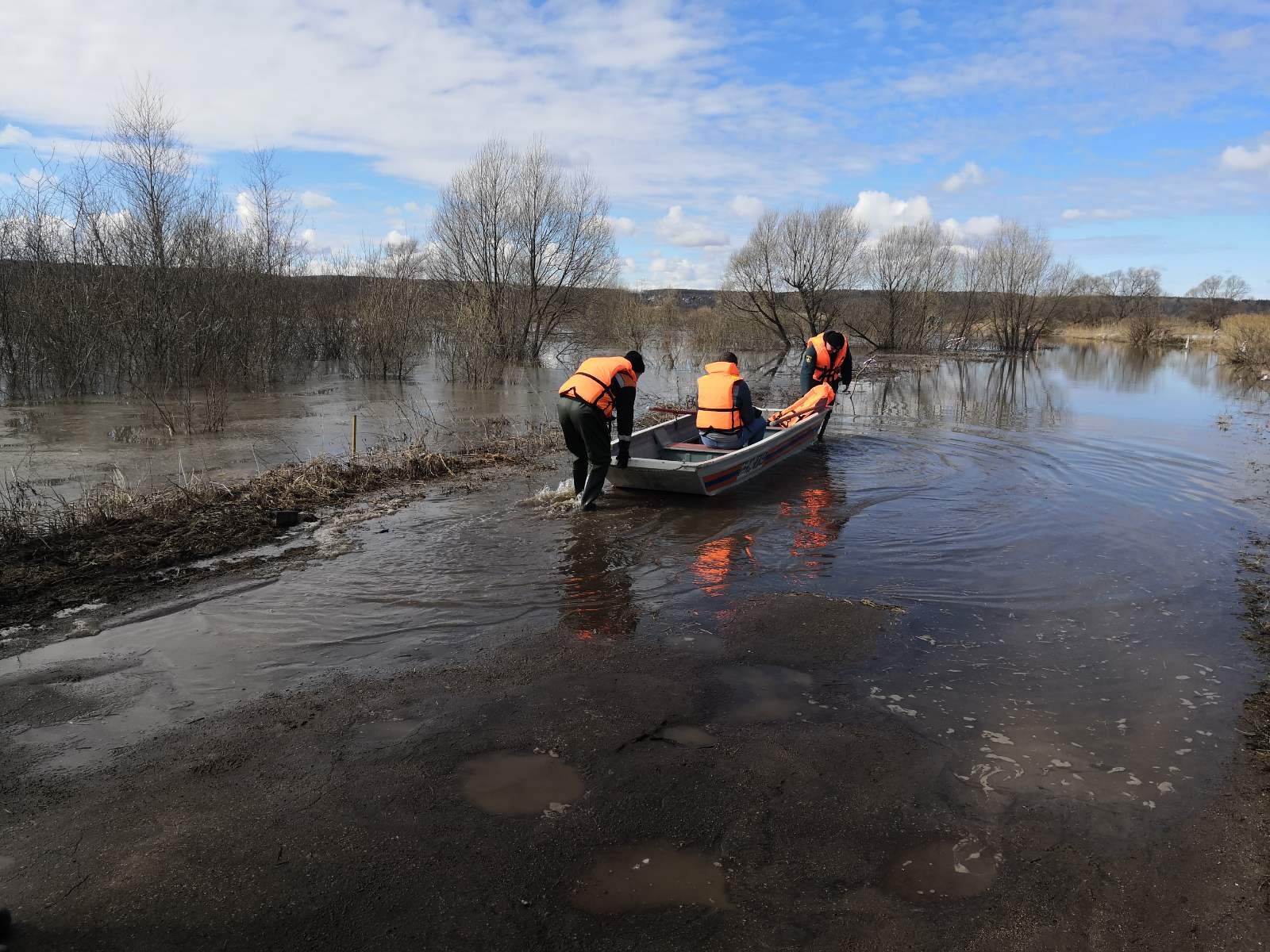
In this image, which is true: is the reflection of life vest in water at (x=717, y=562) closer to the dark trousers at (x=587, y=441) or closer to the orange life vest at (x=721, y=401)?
the dark trousers at (x=587, y=441)

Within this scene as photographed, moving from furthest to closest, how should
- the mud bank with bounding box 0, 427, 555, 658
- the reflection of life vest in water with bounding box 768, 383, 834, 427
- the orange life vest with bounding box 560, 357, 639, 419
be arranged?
1. the reflection of life vest in water with bounding box 768, 383, 834, 427
2. the orange life vest with bounding box 560, 357, 639, 419
3. the mud bank with bounding box 0, 427, 555, 658

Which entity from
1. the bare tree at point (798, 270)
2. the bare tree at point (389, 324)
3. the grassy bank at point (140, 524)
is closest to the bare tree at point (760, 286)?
the bare tree at point (798, 270)

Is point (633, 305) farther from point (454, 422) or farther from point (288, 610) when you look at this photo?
point (288, 610)

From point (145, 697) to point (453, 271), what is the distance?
24.0 meters

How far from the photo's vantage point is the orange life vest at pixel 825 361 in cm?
1379

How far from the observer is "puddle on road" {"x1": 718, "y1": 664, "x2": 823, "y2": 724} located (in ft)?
14.7

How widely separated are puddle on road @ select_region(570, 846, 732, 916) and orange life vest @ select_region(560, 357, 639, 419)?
18.4 ft

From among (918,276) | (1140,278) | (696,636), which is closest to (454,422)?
(696,636)

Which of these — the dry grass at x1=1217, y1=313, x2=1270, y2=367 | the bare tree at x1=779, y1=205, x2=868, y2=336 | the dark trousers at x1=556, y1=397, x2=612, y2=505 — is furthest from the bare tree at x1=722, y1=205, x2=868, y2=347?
the dark trousers at x1=556, y1=397, x2=612, y2=505

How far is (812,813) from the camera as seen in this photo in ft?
11.8

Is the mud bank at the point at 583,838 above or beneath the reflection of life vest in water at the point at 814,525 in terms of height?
beneath

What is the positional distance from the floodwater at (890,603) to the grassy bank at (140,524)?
79cm

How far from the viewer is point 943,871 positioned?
10.7 ft

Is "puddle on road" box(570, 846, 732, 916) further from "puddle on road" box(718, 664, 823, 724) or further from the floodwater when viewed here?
"puddle on road" box(718, 664, 823, 724)
